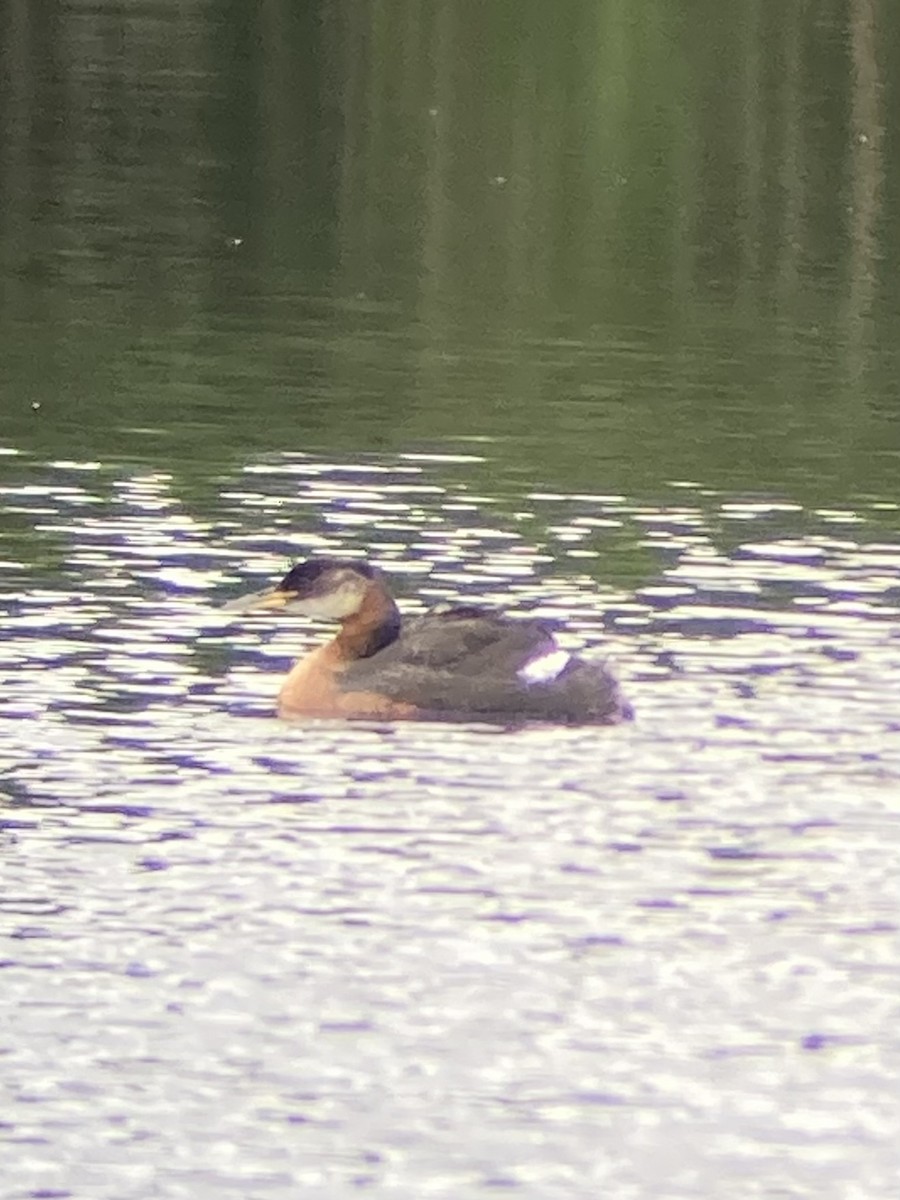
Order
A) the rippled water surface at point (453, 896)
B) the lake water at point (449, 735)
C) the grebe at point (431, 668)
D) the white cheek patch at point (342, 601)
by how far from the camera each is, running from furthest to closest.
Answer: the white cheek patch at point (342, 601), the grebe at point (431, 668), the lake water at point (449, 735), the rippled water surface at point (453, 896)

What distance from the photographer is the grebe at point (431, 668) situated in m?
12.2

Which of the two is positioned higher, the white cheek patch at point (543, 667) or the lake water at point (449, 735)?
the white cheek patch at point (543, 667)

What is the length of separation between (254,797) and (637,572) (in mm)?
3820

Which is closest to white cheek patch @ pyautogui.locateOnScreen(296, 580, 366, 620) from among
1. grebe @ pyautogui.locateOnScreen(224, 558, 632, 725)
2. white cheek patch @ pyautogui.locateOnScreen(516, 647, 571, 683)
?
grebe @ pyautogui.locateOnScreen(224, 558, 632, 725)

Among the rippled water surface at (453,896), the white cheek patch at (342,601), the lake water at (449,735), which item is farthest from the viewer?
the white cheek patch at (342,601)

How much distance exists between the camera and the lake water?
841 centimetres

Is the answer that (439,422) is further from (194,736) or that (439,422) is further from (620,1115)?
(620,1115)

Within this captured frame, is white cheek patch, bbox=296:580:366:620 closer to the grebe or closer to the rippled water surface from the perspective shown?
the grebe

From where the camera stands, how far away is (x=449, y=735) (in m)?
12.2

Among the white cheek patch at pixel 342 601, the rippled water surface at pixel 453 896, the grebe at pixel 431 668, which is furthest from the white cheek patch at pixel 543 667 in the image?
the white cheek patch at pixel 342 601

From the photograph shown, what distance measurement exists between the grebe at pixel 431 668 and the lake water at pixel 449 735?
0.11 meters

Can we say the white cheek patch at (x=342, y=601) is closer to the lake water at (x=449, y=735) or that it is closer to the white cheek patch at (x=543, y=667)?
the lake water at (x=449, y=735)

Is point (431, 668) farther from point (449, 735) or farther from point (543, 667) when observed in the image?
point (543, 667)

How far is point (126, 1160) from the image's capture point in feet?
26.2
